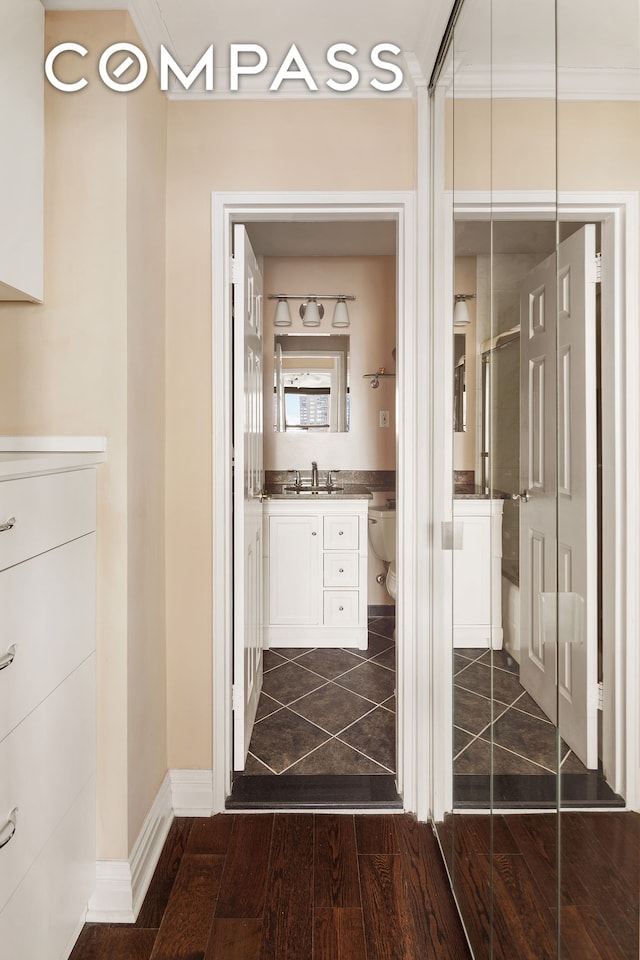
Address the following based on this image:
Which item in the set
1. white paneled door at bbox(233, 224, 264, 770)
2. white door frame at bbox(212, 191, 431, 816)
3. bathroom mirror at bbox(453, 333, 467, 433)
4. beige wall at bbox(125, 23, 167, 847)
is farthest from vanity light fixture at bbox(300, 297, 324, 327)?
bathroom mirror at bbox(453, 333, 467, 433)

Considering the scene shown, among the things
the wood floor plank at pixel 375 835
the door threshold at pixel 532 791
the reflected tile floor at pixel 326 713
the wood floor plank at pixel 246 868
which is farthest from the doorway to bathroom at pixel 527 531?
the reflected tile floor at pixel 326 713

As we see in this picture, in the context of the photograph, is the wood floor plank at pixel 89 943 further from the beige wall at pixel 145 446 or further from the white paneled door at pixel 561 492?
the white paneled door at pixel 561 492

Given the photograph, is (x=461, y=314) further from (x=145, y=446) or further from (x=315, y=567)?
(x=315, y=567)

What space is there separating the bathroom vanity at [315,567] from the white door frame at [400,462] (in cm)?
157

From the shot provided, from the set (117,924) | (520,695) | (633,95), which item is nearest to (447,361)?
(520,695)

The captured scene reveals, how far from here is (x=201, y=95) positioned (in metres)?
2.16

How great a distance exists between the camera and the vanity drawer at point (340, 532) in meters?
3.79

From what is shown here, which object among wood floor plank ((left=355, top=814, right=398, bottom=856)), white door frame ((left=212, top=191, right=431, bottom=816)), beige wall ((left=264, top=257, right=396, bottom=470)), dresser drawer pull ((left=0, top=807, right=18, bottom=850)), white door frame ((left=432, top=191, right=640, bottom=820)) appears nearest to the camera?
white door frame ((left=432, top=191, right=640, bottom=820))

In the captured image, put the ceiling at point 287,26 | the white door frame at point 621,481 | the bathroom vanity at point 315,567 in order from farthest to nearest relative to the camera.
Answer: the bathroom vanity at point 315,567
the ceiling at point 287,26
the white door frame at point 621,481

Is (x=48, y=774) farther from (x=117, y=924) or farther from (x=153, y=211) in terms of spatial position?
(x=153, y=211)

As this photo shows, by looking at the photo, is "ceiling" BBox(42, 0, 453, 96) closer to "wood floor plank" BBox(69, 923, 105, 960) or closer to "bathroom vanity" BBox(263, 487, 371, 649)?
"bathroom vanity" BBox(263, 487, 371, 649)

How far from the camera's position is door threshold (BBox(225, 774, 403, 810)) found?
7.22ft

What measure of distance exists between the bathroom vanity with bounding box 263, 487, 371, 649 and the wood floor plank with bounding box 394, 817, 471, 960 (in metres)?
1.73

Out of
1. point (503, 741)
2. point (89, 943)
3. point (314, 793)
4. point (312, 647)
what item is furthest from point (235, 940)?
point (312, 647)
